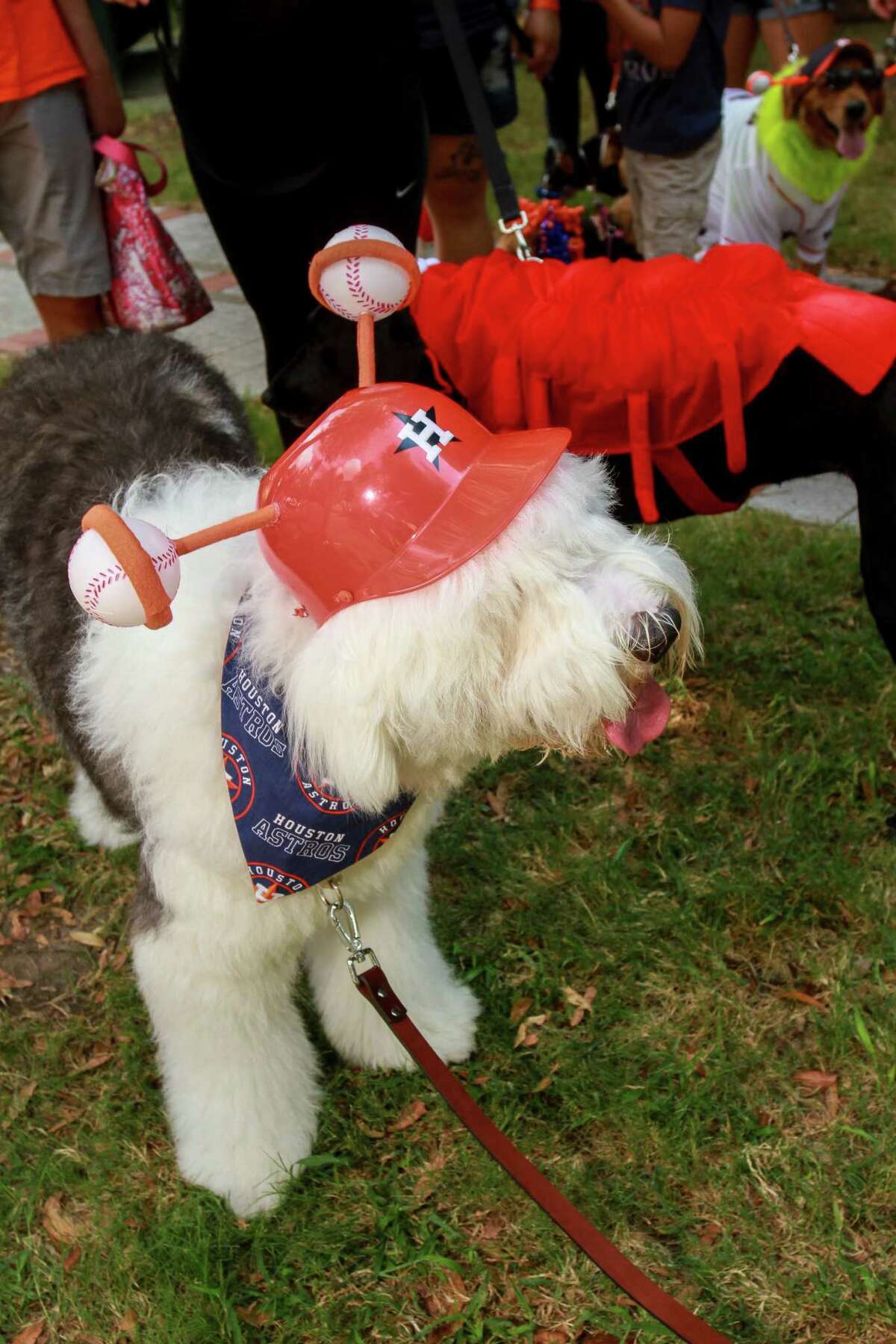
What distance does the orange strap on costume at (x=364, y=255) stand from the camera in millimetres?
1480

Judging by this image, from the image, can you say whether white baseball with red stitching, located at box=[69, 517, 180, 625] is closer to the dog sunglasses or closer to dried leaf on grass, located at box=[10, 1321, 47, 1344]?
dried leaf on grass, located at box=[10, 1321, 47, 1344]

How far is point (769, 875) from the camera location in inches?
102

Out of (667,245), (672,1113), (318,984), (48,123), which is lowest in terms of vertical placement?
(672,1113)

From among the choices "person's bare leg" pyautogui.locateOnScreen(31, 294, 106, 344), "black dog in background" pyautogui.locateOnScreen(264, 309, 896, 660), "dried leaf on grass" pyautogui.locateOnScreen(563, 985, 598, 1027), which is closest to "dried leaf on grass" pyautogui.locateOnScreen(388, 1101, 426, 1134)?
"dried leaf on grass" pyautogui.locateOnScreen(563, 985, 598, 1027)

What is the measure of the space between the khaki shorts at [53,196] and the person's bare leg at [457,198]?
1.04m

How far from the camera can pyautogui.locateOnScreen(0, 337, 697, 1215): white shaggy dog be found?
136 centimetres

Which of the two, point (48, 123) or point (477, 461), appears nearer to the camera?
point (477, 461)

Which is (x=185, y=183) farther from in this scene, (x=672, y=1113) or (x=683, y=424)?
(x=672, y=1113)

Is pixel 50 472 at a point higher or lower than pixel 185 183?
higher

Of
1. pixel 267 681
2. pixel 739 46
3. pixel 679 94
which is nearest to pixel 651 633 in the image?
pixel 267 681

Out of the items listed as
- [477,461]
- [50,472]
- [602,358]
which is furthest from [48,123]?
[477,461]

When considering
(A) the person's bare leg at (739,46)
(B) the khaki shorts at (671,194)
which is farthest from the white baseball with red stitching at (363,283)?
(A) the person's bare leg at (739,46)

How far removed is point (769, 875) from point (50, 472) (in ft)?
6.05

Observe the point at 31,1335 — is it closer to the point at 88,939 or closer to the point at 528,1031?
the point at 88,939
